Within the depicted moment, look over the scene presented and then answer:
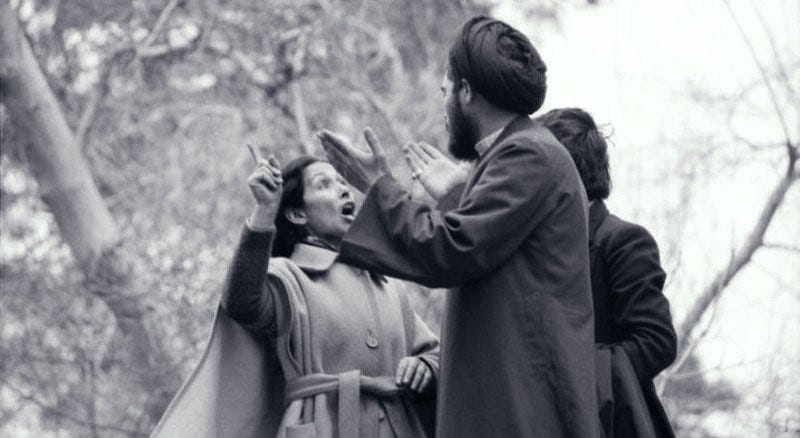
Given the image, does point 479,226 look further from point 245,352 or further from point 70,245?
point 70,245

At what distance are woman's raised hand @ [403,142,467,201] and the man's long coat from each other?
163 mm

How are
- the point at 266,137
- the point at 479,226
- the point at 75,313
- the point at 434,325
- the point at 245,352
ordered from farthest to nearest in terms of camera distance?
the point at 266,137, the point at 75,313, the point at 434,325, the point at 245,352, the point at 479,226

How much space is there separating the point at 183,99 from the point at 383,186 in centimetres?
1042

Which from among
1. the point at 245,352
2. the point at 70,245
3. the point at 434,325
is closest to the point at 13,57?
the point at 70,245

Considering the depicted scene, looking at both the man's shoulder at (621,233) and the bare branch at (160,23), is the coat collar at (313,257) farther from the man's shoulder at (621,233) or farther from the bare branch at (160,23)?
the bare branch at (160,23)

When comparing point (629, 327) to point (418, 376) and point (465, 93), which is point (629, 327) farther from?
point (465, 93)

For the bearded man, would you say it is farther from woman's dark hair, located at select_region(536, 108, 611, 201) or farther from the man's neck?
woman's dark hair, located at select_region(536, 108, 611, 201)

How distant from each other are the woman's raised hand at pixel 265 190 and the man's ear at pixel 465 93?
528mm

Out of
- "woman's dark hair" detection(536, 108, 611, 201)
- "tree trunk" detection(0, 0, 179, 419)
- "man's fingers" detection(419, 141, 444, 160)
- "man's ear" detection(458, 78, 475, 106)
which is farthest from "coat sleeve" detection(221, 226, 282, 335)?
"tree trunk" detection(0, 0, 179, 419)

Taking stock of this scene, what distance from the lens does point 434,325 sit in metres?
10.9

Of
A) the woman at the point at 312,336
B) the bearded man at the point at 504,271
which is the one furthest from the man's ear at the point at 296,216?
the bearded man at the point at 504,271

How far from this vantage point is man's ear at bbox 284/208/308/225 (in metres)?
5.88

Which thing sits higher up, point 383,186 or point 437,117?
point 383,186

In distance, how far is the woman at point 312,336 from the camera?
17.9ft
